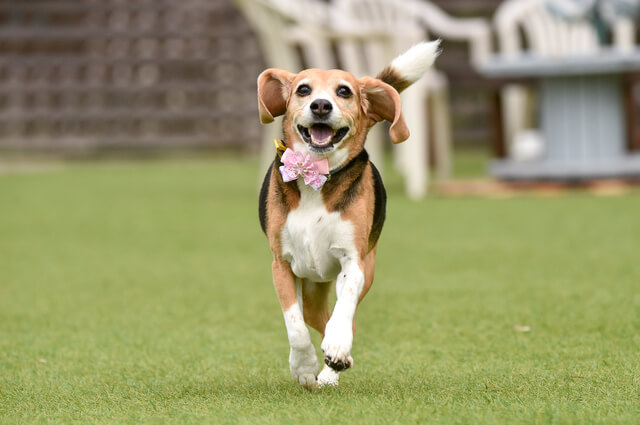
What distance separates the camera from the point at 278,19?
6516 millimetres

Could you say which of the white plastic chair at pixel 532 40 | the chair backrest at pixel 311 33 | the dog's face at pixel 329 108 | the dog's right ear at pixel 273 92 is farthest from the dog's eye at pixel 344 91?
the white plastic chair at pixel 532 40

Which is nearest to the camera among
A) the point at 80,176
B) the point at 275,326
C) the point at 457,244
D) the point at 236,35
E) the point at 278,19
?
the point at 275,326

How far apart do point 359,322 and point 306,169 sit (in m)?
1.09

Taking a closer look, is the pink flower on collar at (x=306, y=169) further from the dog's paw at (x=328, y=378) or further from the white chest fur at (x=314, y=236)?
the dog's paw at (x=328, y=378)

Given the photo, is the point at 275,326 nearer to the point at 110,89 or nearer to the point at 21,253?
the point at 21,253

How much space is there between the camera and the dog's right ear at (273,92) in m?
2.46

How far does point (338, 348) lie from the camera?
7.35ft

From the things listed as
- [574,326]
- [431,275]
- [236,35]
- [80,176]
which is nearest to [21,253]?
[431,275]

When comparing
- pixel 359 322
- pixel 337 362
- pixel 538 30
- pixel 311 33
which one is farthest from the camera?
pixel 538 30

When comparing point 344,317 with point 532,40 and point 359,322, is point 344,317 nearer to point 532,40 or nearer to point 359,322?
point 359,322

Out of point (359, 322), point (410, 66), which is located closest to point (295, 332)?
point (410, 66)

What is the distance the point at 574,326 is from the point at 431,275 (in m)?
1.10

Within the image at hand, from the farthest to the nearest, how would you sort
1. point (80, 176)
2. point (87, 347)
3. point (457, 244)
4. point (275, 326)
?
point (80, 176), point (457, 244), point (275, 326), point (87, 347)

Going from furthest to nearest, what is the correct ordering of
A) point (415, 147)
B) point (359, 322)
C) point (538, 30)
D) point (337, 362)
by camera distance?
1. point (538, 30)
2. point (415, 147)
3. point (359, 322)
4. point (337, 362)
